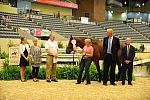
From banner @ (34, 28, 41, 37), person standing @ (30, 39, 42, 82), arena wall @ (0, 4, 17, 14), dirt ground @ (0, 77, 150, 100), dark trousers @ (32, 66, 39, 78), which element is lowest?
dirt ground @ (0, 77, 150, 100)

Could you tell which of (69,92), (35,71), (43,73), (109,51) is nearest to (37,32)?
(43,73)

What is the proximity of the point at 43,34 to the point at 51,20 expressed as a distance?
838cm

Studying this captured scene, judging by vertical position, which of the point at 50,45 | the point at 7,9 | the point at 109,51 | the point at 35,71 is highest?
the point at 7,9

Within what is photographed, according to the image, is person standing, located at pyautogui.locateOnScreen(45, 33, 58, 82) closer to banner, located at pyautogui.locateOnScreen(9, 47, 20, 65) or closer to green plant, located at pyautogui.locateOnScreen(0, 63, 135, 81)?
green plant, located at pyautogui.locateOnScreen(0, 63, 135, 81)

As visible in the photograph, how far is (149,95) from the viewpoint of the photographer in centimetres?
1083

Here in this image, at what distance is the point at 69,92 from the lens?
11375 mm

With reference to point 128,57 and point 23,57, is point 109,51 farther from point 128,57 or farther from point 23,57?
point 23,57

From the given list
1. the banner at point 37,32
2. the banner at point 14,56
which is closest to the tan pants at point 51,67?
the banner at point 14,56

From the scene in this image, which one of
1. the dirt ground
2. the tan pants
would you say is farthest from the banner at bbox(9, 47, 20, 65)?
the dirt ground

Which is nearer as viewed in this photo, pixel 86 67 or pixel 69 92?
pixel 69 92

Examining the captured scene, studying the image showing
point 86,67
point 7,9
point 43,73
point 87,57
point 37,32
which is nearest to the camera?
point 86,67

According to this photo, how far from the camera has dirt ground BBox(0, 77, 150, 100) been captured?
10312 mm

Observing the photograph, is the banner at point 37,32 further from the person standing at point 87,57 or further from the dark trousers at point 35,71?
the person standing at point 87,57

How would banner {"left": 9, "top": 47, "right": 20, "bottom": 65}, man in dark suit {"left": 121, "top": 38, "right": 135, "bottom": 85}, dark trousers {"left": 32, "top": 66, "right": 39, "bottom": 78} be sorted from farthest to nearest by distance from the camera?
banner {"left": 9, "top": 47, "right": 20, "bottom": 65} → dark trousers {"left": 32, "top": 66, "right": 39, "bottom": 78} → man in dark suit {"left": 121, "top": 38, "right": 135, "bottom": 85}
